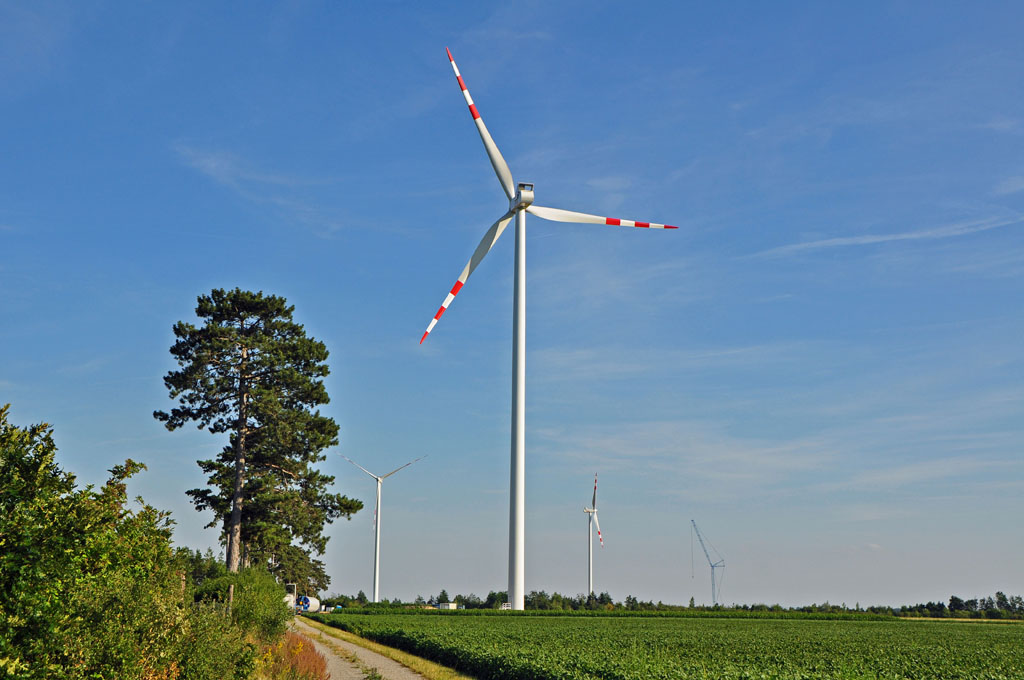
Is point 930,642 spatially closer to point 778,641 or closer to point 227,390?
point 778,641

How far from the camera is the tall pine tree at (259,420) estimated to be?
60219mm

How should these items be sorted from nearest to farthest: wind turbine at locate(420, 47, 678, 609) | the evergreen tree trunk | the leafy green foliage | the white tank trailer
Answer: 1. the leafy green foliage
2. wind turbine at locate(420, 47, 678, 609)
3. the evergreen tree trunk
4. the white tank trailer

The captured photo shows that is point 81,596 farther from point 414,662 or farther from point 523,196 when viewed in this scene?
point 523,196

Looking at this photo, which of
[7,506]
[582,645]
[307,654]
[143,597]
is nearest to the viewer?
[7,506]

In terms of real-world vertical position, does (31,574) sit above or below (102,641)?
above

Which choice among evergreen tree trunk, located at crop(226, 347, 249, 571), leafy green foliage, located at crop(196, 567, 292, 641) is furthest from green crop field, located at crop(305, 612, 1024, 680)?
evergreen tree trunk, located at crop(226, 347, 249, 571)

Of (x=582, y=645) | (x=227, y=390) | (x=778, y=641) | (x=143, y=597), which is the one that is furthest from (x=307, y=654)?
(x=227, y=390)

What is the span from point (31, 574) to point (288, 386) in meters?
54.9

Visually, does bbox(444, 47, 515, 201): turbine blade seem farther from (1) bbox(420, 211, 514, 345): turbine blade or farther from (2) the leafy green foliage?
(2) the leafy green foliage

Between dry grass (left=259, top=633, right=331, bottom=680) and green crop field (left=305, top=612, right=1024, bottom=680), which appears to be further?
green crop field (left=305, top=612, right=1024, bottom=680)

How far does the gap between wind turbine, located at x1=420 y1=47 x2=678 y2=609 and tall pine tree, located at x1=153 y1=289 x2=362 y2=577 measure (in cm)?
1423

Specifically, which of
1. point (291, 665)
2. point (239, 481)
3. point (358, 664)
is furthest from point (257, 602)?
point (239, 481)

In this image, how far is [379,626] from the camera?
55.5 metres

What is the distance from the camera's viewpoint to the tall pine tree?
60.2 meters
